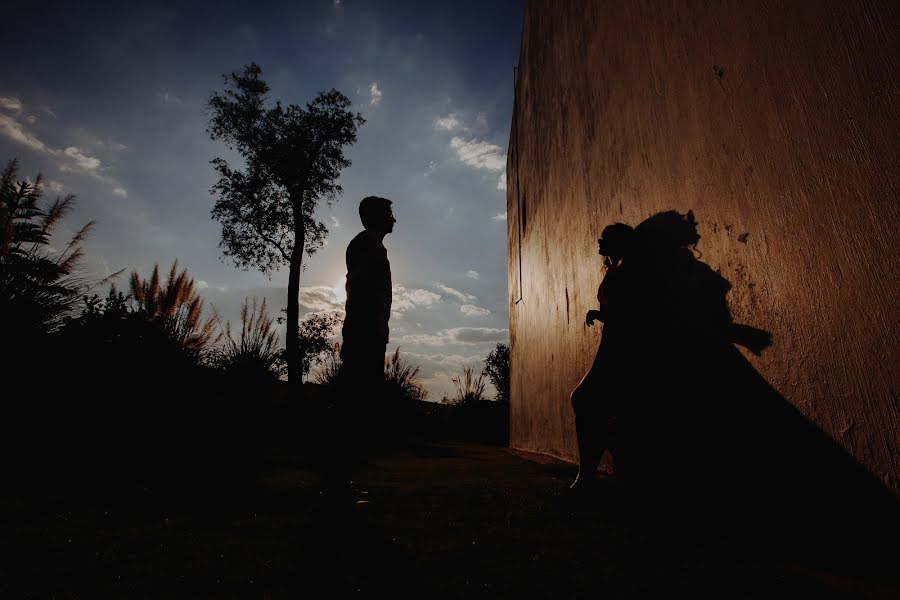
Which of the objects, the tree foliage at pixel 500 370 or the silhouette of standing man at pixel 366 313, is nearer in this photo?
the silhouette of standing man at pixel 366 313

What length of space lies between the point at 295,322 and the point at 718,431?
26.6ft

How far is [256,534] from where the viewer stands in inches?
47.4

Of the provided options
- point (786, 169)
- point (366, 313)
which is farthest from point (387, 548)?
point (786, 169)

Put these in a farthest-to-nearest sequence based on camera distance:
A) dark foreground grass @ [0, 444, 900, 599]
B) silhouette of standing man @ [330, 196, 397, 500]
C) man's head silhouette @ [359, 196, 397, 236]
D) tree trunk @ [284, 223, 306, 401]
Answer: tree trunk @ [284, 223, 306, 401] < man's head silhouette @ [359, 196, 397, 236] < silhouette of standing man @ [330, 196, 397, 500] < dark foreground grass @ [0, 444, 900, 599]

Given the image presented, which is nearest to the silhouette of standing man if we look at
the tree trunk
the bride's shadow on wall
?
the bride's shadow on wall

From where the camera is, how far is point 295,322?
27.1ft

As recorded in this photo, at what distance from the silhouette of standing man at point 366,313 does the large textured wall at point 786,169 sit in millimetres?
1350

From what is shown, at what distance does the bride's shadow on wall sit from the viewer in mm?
1011

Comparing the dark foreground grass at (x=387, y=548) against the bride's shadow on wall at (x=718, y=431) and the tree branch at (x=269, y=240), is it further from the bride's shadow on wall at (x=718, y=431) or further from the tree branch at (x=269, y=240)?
the tree branch at (x=269, y=240)

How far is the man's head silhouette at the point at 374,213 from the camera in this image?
227cm

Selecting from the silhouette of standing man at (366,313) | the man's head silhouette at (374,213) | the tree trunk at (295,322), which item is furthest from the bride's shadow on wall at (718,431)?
the tree trunk at (295,322)

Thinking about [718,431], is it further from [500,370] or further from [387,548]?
[500,370]

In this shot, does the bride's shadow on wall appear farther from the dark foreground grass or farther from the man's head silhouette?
the man's head silhouette

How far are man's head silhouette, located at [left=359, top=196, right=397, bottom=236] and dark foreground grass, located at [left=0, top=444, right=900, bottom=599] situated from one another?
1.46m
